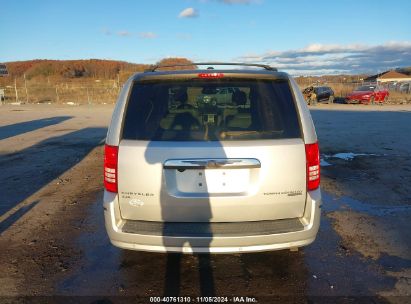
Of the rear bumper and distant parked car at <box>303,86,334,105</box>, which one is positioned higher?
the rear bumper

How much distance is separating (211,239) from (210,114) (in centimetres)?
117

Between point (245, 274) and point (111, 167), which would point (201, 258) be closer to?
point (245, 274)

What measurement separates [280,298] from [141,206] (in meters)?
1.37

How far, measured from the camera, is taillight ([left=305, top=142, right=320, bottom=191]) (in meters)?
3.29

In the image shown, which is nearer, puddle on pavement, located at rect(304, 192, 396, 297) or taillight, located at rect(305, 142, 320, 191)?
taillight, located at rect(305, 142, 320, 191)

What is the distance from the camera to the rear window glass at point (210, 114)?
3.28 m

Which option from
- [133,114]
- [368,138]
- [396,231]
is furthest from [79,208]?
[368,138]

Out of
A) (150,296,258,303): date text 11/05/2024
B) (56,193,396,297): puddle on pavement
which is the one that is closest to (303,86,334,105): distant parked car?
(56,193,396,297): puddle on pavement

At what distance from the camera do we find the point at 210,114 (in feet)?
12.2

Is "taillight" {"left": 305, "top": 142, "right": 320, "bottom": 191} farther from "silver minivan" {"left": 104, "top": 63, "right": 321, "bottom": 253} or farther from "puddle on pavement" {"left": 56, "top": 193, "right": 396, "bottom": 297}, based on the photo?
"puddle on pavement" {"left": 56, "top": 193, "right": 396, "bottom": 297}

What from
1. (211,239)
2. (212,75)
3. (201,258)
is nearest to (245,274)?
(201,258)

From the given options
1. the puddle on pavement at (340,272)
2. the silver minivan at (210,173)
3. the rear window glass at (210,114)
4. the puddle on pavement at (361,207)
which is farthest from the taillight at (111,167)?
the puddle on pavement at (361,207)

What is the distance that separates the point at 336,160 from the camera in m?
9.15

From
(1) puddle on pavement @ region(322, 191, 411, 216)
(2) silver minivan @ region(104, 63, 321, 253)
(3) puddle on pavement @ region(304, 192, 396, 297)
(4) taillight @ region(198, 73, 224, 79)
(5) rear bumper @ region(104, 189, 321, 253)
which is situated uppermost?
(4) taillight @ region(198, 73, 224, 79)
